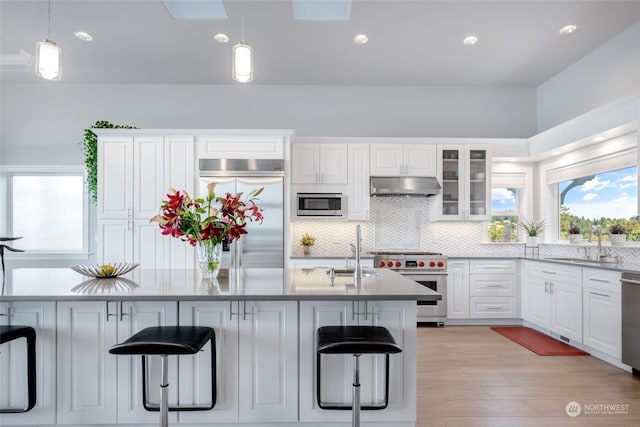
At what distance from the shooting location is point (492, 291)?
16.1 feet

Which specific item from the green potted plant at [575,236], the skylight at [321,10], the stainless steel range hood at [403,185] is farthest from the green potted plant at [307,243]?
the green potted plant at [575,236]

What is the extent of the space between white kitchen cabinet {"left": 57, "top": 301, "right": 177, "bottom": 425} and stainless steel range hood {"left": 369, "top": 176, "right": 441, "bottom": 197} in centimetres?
338

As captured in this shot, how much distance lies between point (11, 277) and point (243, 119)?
11.6 ft

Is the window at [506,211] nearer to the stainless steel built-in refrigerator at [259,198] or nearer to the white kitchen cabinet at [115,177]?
the stainless steel built-in refrigerator at [259,198]

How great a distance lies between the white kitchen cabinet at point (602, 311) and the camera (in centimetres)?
330

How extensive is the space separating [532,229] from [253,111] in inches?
165

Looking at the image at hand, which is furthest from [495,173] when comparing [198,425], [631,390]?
[198,425]

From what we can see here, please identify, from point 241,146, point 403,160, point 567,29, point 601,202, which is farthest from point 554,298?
point 241,146

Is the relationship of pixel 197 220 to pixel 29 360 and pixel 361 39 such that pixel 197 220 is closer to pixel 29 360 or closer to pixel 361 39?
pixel 29 360

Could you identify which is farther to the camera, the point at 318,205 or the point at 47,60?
the point at 318,205

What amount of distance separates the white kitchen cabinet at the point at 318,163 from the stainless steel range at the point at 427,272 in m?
1.17

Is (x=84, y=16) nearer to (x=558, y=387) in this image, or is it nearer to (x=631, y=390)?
(x=558, y=387)

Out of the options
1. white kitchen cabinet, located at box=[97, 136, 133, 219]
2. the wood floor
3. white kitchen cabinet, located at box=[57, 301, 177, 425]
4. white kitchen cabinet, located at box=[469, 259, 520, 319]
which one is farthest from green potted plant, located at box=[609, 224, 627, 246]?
white kitchen cabinet, located at box=[97, 136, 133, 219]

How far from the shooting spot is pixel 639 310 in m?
3.06
